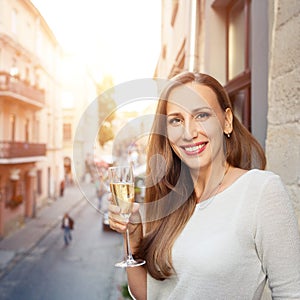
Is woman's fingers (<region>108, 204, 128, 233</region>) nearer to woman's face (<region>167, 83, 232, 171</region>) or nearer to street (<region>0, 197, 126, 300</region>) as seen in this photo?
woman's face (<region>167, 83, 232, 171</region>)

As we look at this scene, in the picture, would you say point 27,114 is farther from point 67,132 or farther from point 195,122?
point 195,122

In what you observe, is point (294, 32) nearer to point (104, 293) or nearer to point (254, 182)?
point (254, 182)

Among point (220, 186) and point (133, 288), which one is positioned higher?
point (220, 186)

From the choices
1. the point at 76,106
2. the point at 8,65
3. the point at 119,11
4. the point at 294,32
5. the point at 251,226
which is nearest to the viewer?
the point at 251,226

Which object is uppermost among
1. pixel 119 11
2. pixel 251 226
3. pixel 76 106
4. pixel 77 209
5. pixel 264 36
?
pixel 119 11

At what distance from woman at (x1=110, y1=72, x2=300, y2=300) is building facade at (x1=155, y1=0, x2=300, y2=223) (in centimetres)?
18

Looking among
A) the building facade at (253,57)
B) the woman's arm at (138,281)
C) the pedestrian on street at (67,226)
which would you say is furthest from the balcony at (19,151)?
the woman's arm at (138,281)

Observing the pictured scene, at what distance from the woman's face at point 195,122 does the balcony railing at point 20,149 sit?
87cm

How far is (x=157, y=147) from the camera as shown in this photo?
1.94 feet

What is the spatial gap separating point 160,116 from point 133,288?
0.27 meters

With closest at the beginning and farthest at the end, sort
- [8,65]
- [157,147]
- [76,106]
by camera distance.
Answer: [157,147] < [8,65] < [76,106]

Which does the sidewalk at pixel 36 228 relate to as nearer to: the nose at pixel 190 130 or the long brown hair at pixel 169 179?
the long brown hair at pixel 169 179

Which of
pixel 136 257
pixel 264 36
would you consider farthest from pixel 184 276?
pixel 264 36

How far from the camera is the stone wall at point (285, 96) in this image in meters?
0.72
